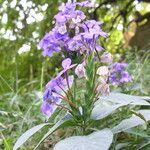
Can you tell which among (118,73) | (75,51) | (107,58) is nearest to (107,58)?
(107,58)

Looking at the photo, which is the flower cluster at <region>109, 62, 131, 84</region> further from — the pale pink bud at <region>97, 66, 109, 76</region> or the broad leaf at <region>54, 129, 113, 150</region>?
the broad leaf at <region>54, 129, 113, 150</region>

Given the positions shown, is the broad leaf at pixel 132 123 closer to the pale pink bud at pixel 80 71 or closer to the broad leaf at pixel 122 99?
the broad leaf at pixel 122 99

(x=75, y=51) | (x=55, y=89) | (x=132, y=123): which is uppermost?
(x=75, y=51)

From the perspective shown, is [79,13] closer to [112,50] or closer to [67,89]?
[67,89]

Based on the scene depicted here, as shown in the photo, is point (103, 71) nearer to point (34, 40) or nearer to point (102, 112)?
point (102, 112)

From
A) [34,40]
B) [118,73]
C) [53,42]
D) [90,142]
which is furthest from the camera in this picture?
[34,40]

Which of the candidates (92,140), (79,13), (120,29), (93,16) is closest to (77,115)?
(92,140)

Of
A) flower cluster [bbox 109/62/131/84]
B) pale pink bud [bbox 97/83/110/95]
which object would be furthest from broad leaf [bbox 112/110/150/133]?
flower cluster [bbox 109/62/131/84]

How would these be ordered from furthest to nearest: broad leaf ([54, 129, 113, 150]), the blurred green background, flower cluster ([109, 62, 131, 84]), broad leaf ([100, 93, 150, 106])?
the blurred green background
flower cluster ([109, 62, 131, 84])
broad leaf ([100, 93, 150, 106])
broad leaf ([54, 129, 113, 150])
